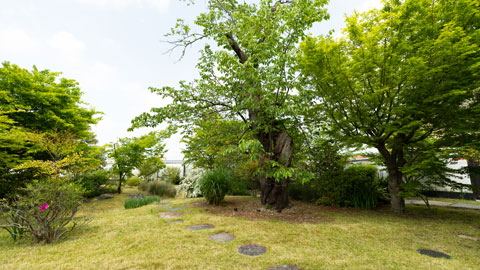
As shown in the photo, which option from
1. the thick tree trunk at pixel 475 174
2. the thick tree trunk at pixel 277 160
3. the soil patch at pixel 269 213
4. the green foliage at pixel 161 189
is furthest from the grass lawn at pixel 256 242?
the green foliage at pixel 161 189

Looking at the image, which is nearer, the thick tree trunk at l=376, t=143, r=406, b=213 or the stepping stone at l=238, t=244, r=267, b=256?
the stepping stone at l=238, t=244, r=267, b=256

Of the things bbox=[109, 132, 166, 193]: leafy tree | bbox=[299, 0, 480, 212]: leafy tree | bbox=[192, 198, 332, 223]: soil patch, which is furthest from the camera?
bbox=[109, 132, 166, 193]: leafy tree

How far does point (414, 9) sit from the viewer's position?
4094 mm

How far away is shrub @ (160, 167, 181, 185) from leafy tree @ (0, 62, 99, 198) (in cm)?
585

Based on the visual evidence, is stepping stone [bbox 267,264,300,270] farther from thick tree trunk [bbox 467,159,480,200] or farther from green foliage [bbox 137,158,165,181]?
green foliage [bbox 137,158,165,181]

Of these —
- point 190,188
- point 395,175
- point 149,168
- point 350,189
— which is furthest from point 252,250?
point 149,168

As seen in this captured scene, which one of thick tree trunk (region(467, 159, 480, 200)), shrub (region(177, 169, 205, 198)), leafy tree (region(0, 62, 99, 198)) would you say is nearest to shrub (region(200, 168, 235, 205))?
shrub (region(177, 169, 205, 198))

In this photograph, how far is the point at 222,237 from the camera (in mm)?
3193

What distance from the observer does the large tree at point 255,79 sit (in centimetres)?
434

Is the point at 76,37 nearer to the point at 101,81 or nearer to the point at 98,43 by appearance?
the point at 98,43

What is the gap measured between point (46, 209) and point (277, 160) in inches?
193

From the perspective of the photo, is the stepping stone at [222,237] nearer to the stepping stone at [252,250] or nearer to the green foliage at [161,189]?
the stepping stone at [252,250]

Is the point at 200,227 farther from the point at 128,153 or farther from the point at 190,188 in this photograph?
the point at 128,153

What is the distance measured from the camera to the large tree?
4340 mm
